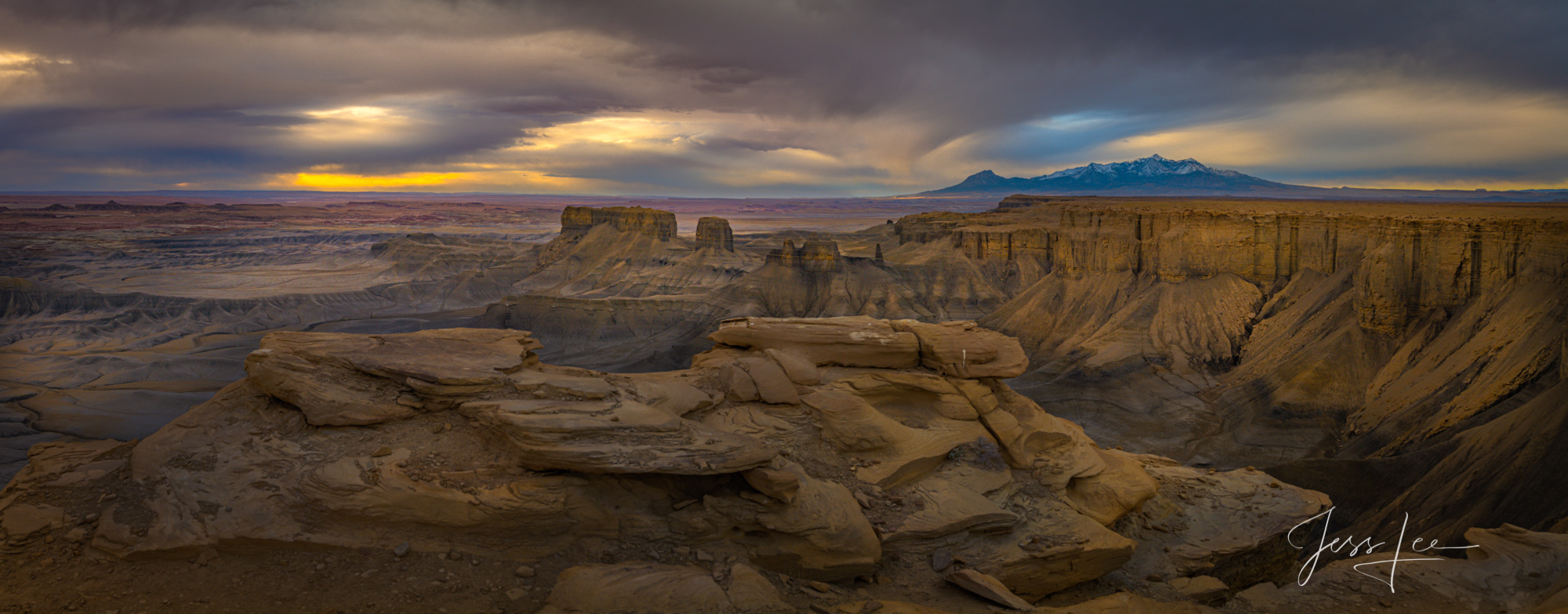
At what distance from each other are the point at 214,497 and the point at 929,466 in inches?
509

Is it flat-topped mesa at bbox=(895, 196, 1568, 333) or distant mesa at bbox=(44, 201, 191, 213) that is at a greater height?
distant mesa at bbox=(44, 201, 191, 213)

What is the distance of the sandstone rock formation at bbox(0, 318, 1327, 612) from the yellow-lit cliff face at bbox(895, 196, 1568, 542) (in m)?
15.2

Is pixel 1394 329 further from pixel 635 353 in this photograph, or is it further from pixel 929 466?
pixel 635 353

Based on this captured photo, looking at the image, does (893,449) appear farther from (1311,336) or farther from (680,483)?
(1311,336)

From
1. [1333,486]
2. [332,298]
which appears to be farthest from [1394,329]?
[332,298]

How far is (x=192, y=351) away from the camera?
5319 cm

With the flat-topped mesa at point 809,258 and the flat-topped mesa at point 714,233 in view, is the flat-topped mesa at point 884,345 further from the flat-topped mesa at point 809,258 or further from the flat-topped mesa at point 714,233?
the flat-topped mesa at point 714,233

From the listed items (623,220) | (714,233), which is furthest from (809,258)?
(623,220)

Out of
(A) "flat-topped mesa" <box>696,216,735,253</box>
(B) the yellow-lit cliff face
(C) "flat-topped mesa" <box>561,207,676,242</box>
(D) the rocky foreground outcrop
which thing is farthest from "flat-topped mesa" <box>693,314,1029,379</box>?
(C) "flat-topped mesa" <box>561,207,676,242</box>

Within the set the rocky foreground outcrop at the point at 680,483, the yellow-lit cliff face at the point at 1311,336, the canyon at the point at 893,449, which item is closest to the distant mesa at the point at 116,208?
the canyon at the point at 893,449
